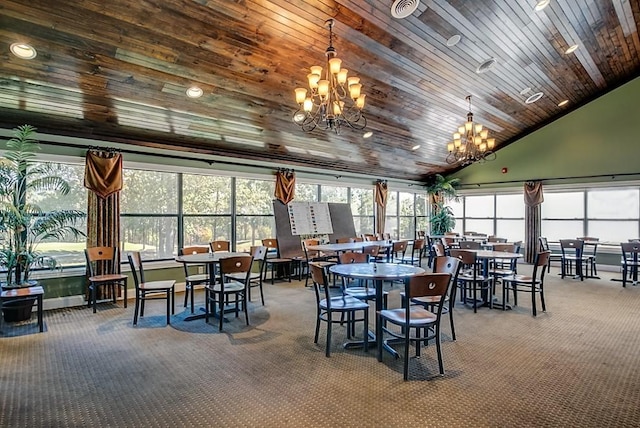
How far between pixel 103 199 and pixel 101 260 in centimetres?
92

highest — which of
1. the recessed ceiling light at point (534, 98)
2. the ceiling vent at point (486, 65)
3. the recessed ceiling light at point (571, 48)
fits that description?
the recessed ceiling light at point (571, 48)

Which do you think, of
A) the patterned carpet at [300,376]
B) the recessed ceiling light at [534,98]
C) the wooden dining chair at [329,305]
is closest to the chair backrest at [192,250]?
the patterned carpet at [300,376]

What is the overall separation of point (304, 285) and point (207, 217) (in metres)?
2.27

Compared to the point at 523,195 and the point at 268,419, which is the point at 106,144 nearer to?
the point at 268,419

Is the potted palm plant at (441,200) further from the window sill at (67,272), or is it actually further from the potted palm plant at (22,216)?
the potted palm plant at (22,216)

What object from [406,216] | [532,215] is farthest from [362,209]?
[532,215]

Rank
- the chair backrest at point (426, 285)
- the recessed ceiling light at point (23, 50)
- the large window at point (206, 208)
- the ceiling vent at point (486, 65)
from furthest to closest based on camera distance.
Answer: the large window at point (206, 208)
the ceiling vent at point (486, 65)
the recessed ceiling light at point (23, 50)
the chair backrest at point (426, 285)

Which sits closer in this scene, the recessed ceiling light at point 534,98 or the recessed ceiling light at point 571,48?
the recessed ceiling light at point 571,48

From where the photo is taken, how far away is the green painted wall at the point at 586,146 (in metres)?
8.27

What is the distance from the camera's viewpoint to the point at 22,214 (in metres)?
4.52

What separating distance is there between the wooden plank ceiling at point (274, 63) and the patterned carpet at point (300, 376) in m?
2.88

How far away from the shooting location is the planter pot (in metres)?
4.24

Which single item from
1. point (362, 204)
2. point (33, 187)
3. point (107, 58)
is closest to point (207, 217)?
point (33, 187)

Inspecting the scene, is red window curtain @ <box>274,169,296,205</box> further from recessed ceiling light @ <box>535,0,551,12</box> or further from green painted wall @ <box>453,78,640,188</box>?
green painted wall @ <box>453,78,640,188</box>
